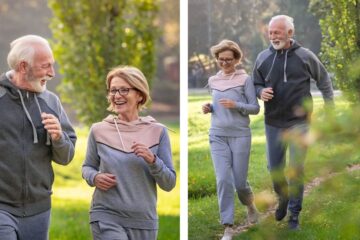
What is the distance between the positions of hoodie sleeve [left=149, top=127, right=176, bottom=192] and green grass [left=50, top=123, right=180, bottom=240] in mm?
1820

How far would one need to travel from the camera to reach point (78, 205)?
608 cm

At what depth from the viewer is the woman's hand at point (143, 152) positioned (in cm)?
361

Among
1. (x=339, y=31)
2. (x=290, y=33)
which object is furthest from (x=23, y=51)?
(x=339, y=31)

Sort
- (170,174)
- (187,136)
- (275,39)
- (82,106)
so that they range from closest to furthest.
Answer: (170,174), (275,39), (187,136), (82,106)

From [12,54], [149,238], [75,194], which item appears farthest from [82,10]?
[149,238]

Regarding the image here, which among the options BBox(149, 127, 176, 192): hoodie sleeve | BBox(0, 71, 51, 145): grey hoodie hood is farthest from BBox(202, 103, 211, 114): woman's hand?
BBox(0, 71, 51, 145): grey hoodie hood

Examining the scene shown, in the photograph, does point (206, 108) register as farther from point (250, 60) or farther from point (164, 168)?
point (164, 168)

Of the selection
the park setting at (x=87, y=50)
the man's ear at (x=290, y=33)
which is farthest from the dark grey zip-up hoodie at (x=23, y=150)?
the park setting at (x=87, y=50)

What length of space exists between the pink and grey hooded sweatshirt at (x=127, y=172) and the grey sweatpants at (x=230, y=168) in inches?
33.4

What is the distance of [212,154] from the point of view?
15.6ft

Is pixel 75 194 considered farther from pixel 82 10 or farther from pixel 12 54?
pixel 12 54

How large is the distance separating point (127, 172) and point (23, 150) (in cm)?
49

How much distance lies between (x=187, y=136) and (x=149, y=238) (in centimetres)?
123

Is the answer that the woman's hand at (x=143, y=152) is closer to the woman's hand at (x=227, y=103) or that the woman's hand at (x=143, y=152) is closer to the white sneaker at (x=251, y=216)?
the woman's hand at (x=227, y=103)
